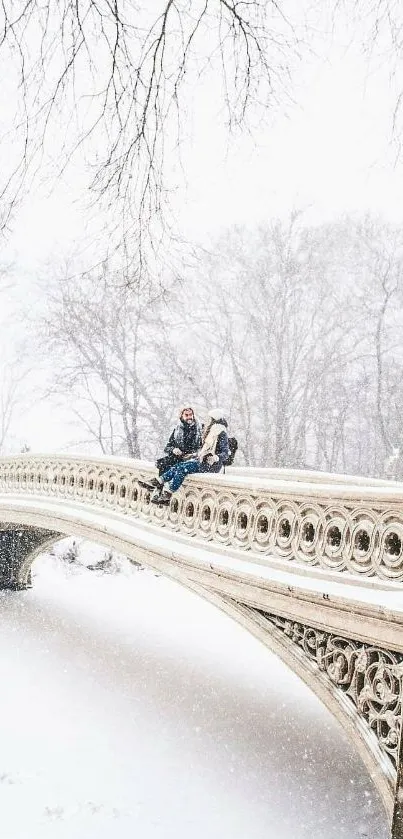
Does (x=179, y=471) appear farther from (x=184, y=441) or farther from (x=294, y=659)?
(x=294, y=659)

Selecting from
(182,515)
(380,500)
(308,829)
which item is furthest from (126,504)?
(380,500)

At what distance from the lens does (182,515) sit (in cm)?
624

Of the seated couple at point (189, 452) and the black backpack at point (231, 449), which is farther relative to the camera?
the black backpack at point (231, 449)

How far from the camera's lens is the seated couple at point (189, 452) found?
621cm

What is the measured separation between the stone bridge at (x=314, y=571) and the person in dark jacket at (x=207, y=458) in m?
0.13

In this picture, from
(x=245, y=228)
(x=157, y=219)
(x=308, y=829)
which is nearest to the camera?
(x=157, y=219)

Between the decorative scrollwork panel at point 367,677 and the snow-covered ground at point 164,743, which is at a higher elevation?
the decorative scrollwork panel at point 367,677

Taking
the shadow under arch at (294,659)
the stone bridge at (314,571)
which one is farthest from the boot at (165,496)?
the shadow under arch at (294,659)

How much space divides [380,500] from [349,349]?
44.9ft

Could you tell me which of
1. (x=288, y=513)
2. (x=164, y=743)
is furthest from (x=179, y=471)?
(x=164, y=743)

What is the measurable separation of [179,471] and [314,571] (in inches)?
84.7

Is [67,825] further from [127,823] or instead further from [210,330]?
[210,330]

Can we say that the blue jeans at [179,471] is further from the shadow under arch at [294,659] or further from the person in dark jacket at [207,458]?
the shadow under arch at [294,659]

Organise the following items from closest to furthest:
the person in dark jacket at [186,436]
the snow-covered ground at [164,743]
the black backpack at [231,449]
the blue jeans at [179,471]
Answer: the snow-covered ground at [164,743]
the blue jeans at [179,471]
the person in dark jacket at [186,436]
the black backpack at [231,449]
